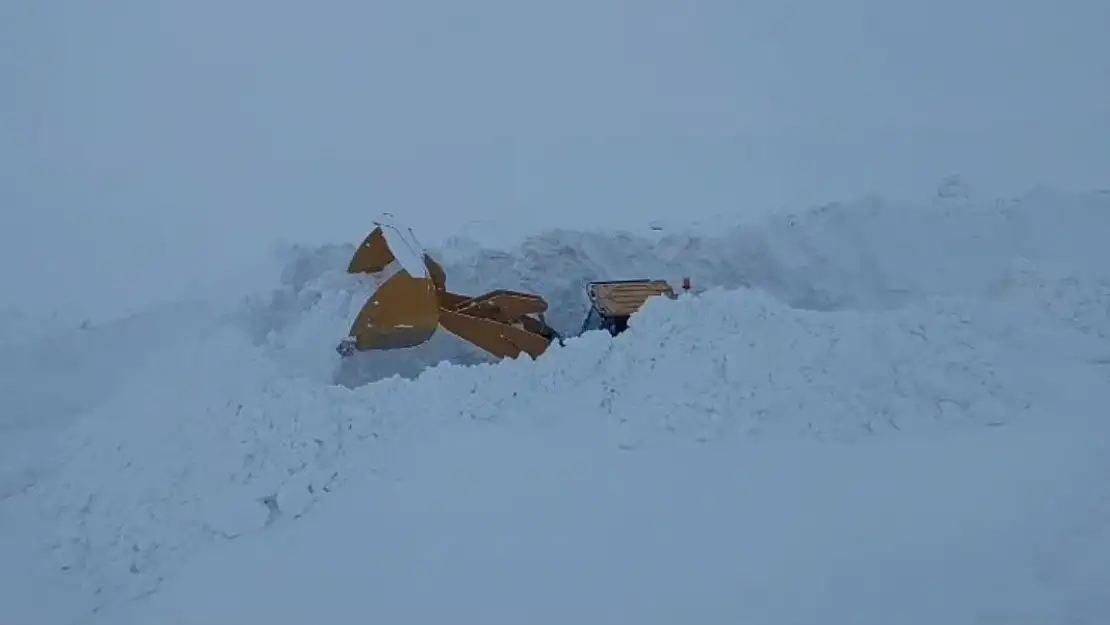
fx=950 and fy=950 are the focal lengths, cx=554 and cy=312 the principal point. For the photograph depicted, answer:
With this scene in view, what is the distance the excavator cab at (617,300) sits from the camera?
18.3 feet

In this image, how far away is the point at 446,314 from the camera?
5.51 metres

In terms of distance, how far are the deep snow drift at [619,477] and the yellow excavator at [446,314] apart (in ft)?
1.12

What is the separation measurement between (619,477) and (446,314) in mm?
1728

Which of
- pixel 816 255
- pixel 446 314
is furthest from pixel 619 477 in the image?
pixel 816 255

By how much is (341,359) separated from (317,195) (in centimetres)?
377

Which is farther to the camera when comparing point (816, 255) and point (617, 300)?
point (816, 255)

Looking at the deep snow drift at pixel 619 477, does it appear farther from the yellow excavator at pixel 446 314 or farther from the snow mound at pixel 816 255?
the snow mound at pixel 816 255

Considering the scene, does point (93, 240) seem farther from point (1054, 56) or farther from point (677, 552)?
point (1054, 56)

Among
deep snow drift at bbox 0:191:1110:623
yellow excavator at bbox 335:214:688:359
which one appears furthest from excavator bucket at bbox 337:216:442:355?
deep snow drift at bbox 0:191:1110:623

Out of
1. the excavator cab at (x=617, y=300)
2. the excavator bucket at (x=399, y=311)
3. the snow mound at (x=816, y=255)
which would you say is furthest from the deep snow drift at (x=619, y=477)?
the snow mound at (x=816, y=255)

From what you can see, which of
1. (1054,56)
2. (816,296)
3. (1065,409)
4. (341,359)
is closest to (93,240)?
(341,359)

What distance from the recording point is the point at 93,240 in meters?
8.11

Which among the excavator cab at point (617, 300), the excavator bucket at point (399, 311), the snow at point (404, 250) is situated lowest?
the excavator cab at point (617, 300)

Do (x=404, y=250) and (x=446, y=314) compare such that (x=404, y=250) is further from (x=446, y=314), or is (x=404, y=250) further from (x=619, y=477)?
(x=619, y=477)
